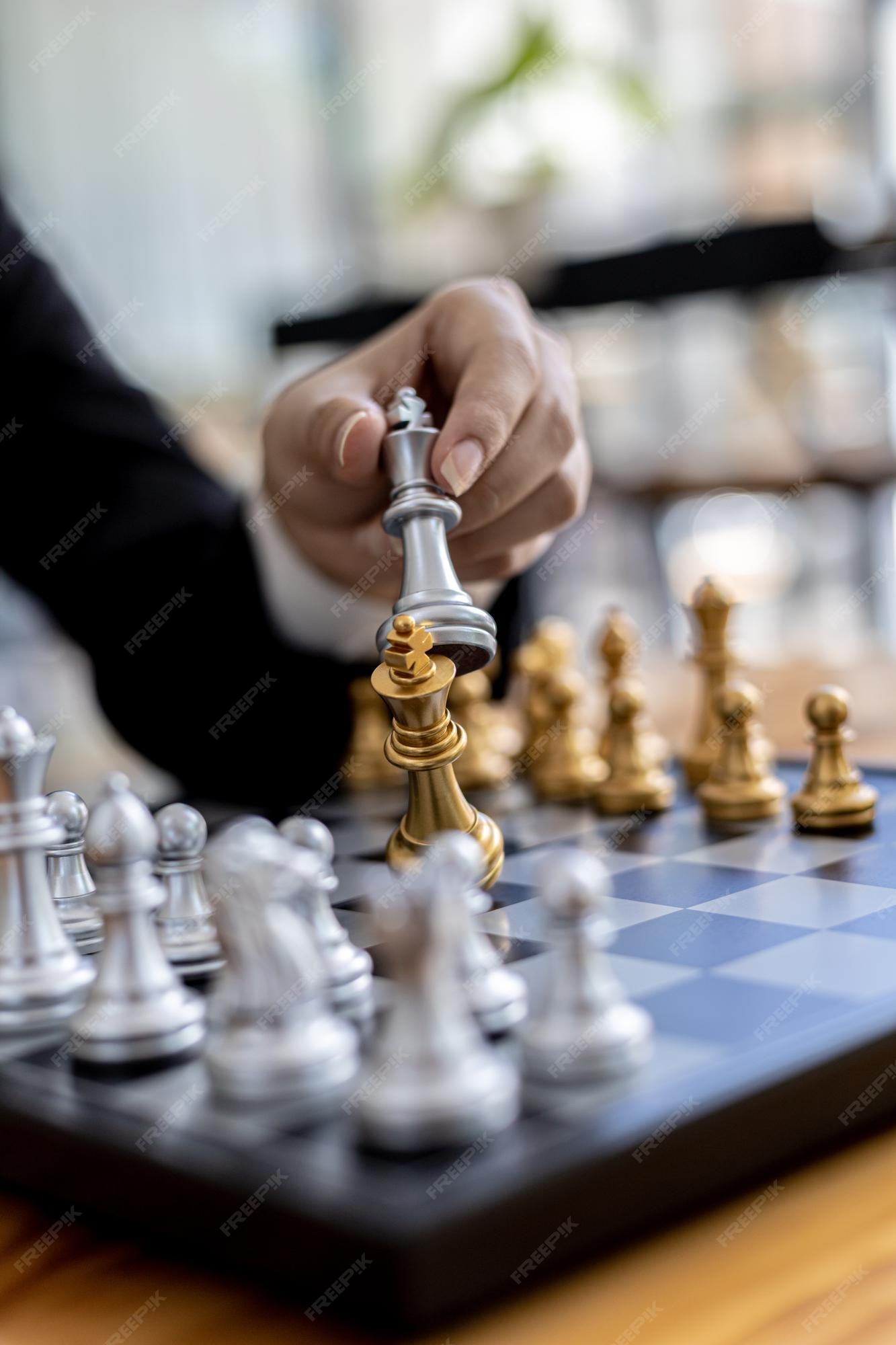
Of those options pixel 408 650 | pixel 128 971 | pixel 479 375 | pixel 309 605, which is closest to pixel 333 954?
pixel 128 971

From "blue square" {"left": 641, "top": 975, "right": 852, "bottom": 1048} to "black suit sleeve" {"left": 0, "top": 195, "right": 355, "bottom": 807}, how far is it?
0.83 metres

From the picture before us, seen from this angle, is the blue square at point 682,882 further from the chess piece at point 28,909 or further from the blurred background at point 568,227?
the blurred background at point 568,227

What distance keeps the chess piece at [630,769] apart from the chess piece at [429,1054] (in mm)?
679

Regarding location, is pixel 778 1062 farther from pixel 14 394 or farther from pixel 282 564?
pixel 14 394

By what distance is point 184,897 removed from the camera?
87 cm

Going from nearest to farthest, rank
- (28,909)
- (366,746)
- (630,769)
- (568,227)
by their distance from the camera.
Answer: (28,909) → (630,769) → (366,746) → (568,227)

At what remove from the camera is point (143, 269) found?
6.39 metres

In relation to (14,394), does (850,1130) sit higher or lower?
lower

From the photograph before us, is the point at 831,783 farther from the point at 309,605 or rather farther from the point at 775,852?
the point at 309,605

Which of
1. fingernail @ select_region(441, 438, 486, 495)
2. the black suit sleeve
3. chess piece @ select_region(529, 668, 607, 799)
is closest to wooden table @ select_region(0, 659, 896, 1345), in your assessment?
fingernail @ select_region(441, 438, 486, 495)

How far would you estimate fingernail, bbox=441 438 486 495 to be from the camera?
3.31 feet

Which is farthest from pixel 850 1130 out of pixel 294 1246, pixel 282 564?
pixel 282 564

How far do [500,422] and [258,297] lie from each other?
19.9ft

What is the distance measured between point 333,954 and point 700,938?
0.22 metres
